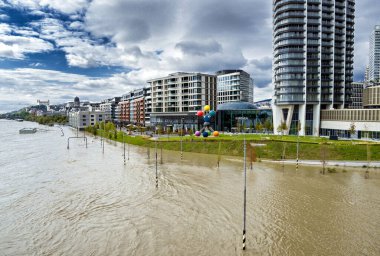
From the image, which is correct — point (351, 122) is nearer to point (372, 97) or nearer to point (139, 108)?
point (372, 97)

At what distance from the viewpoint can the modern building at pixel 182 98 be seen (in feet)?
418

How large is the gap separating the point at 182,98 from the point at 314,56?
5952 centimetres

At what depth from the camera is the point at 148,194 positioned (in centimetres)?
3975

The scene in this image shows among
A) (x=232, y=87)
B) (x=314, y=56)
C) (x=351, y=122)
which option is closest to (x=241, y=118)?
(x=314, y=56)

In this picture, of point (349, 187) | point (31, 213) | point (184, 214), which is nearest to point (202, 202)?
Answer: point (184, 214)

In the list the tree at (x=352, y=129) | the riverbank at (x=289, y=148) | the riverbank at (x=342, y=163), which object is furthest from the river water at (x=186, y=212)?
the tree at (x=352, y=129)

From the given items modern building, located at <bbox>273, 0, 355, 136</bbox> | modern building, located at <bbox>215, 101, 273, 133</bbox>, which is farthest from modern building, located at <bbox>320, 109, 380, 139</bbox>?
modern building, located at <bbox>215, 101, 273, 133</bbox>

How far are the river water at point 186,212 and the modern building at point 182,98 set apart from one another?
73423 millimetres

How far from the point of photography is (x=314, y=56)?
105250mm

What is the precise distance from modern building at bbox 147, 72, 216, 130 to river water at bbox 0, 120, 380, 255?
7342cm

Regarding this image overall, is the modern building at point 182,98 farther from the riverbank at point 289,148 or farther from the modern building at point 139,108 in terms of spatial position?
the riverbank at point 289,148

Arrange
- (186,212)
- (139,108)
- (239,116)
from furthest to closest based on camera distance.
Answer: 1. (139,108)
2. (239,116)
3. (186,212)

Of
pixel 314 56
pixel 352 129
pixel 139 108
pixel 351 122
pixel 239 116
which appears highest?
pixel 314 56

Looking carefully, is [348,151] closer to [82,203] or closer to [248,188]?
[248,188]
